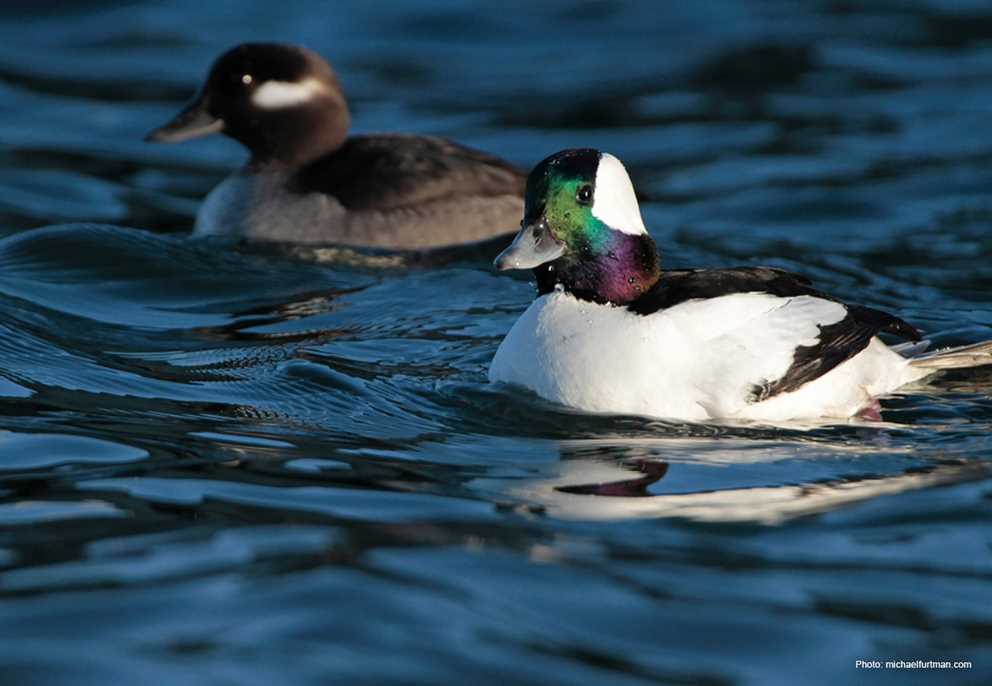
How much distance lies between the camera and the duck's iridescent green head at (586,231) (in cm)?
728

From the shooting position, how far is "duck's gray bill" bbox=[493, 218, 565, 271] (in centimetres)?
727

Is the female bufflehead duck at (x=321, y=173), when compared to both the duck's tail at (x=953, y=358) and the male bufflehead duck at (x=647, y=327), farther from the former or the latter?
the duck's tail at (x=953, y=358)

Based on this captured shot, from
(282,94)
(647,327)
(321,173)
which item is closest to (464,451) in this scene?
(647,327)

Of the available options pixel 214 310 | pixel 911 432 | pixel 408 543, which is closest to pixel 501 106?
pixel 214 310

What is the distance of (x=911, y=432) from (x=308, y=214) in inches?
196

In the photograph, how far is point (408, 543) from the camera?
19.1 ft

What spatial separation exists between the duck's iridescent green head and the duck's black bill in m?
4.89

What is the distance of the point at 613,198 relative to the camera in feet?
23.9

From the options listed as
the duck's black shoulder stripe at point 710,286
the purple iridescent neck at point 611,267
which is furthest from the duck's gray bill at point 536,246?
the duck's black shoulder stripe at point 710,286

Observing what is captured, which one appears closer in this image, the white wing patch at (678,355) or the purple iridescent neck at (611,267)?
the white wing patch at (678,355)

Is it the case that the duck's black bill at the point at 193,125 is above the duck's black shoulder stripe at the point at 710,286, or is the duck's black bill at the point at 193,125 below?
above

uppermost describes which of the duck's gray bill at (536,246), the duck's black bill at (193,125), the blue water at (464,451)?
the duck's black bill at (193,125)

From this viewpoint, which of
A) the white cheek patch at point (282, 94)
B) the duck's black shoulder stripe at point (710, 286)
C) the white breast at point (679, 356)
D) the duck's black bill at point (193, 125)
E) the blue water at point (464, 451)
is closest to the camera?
the blue water at point (464, 451)

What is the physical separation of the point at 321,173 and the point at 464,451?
15.6 ft
